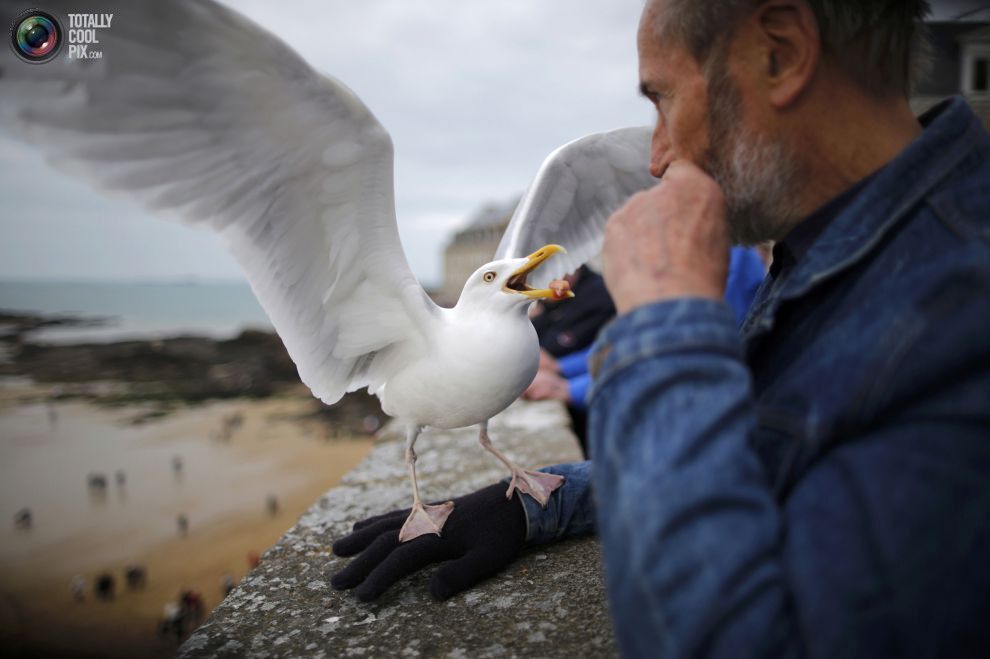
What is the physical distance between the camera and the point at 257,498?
15203mm

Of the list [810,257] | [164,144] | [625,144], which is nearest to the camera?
[810,257]

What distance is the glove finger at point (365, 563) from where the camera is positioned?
4.77ft

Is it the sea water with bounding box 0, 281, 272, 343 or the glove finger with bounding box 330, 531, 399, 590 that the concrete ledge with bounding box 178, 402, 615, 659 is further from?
the sea water with bounding box 0, 281, 272, 343

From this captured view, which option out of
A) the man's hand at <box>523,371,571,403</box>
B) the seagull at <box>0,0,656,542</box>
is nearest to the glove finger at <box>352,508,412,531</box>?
the seagull at <box>0,0,656,542</box>

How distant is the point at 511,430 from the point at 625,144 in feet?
5.57

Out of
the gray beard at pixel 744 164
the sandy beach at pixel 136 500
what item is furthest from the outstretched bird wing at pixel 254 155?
the sandy beach at pixel 136 500

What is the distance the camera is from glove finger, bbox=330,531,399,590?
1.45m

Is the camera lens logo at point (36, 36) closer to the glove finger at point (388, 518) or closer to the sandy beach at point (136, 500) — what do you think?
the glove finger at point (388, 518)

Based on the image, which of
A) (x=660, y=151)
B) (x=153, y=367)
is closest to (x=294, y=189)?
(x=660, y=151)

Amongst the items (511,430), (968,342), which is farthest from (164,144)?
(511,430)

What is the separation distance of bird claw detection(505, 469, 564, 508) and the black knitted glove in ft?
0.08

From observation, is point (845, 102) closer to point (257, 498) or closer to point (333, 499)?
point (333, 499)

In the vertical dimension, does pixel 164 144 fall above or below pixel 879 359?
above

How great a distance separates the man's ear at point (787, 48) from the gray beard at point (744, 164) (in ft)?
0.19
